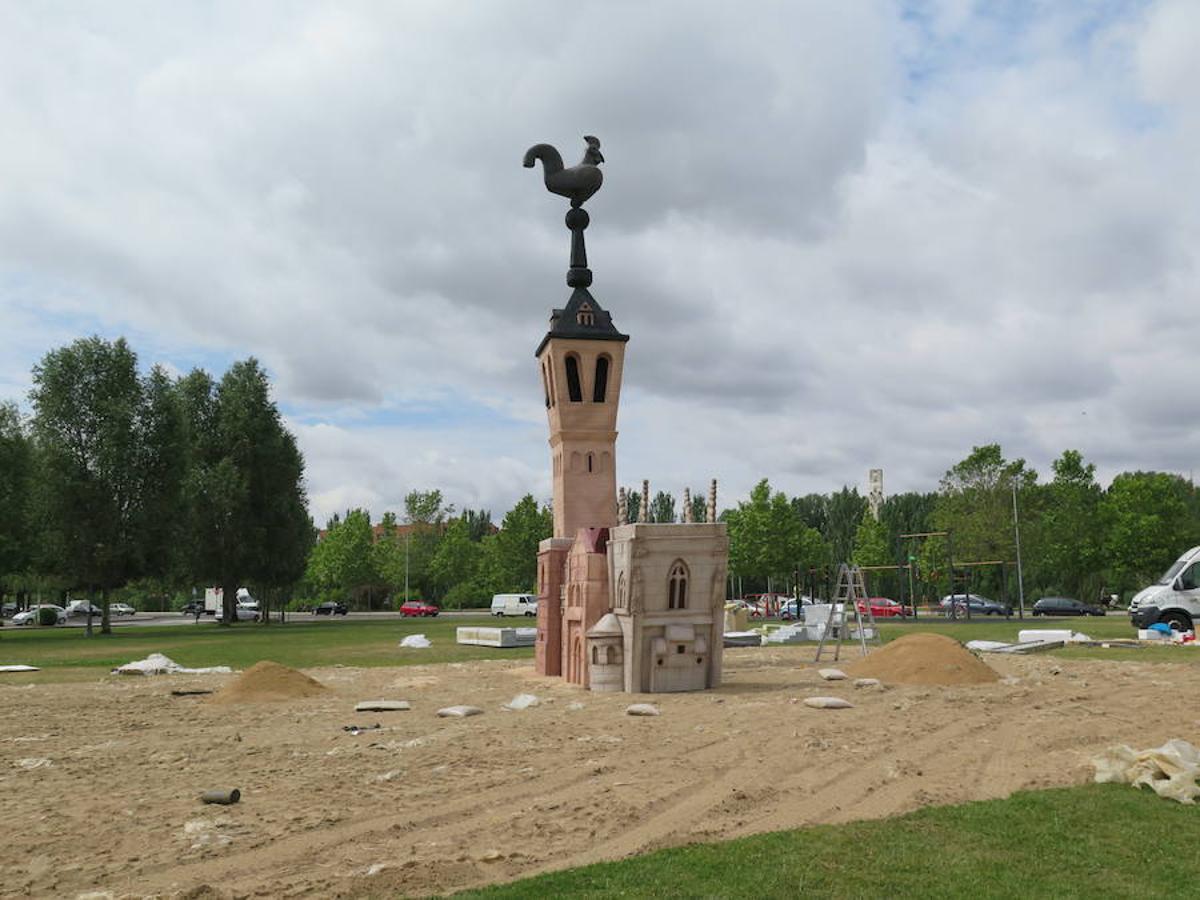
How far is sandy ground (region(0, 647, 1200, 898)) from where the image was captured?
8.05 m

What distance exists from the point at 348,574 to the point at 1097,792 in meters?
84.3

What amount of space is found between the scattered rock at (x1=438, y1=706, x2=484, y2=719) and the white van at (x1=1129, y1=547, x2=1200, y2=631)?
26585 mm

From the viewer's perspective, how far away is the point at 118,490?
47.8 metres

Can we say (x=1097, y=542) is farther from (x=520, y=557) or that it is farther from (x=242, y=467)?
(x=242, y=467)

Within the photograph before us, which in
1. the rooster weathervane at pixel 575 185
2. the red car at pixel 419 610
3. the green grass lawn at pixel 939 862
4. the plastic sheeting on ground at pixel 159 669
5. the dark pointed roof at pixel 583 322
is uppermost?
the rooster weathervane at pixel 575 185

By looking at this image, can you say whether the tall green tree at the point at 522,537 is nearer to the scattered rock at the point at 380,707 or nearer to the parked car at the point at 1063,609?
the parked car at the point at 1063,609

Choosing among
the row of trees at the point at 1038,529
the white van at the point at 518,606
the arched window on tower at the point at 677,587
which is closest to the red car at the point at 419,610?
the white van at the point at 518,606

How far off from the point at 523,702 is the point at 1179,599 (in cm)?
2580

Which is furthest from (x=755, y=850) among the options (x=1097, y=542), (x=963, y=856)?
(x=1097, y=542)

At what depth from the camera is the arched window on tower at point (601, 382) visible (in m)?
26.1

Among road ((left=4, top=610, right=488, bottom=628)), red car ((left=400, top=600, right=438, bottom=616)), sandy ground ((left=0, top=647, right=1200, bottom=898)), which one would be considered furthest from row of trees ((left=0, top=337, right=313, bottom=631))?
sandy ground ((left=0, top=647, right=1200, bottom=898))

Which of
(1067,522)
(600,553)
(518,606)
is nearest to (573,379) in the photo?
(600,553)

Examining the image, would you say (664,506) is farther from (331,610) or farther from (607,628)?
(607,628)

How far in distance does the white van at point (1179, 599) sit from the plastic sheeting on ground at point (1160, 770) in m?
25.8
